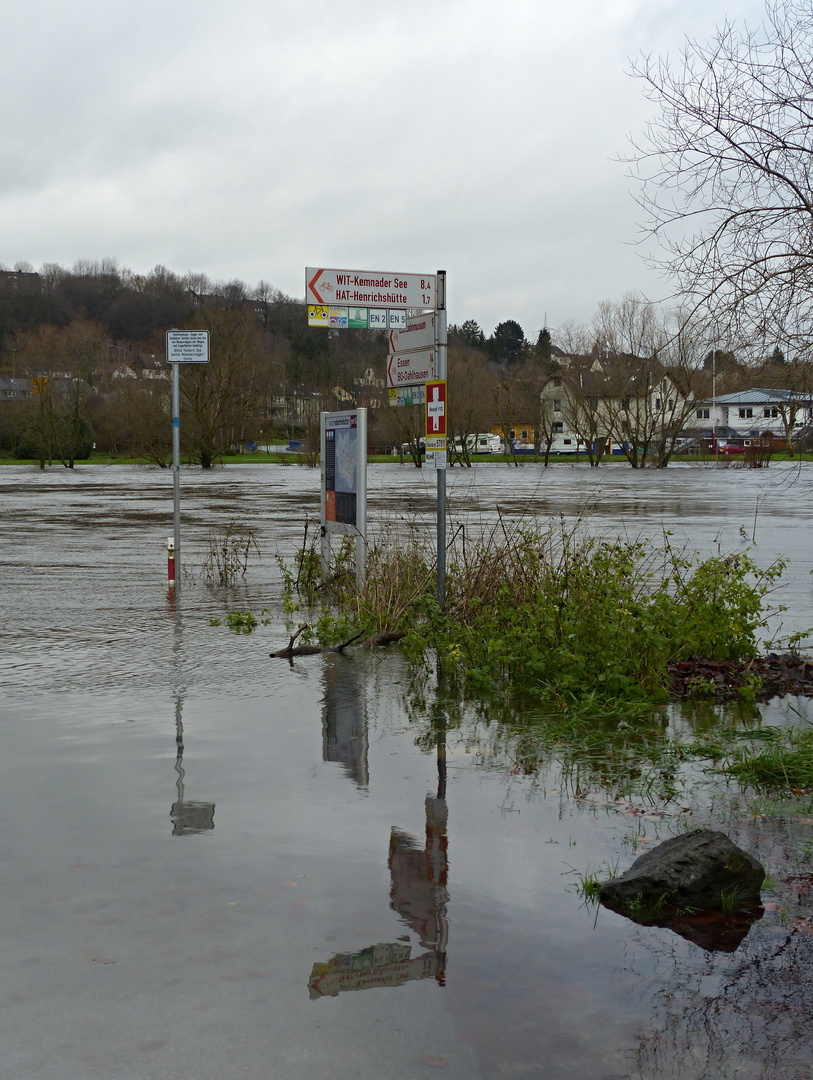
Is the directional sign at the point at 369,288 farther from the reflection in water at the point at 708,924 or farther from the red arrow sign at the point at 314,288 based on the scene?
the reflection in water at the point at 708,924

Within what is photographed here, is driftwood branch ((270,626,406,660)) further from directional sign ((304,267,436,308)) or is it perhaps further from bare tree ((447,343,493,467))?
bare tree ((447,343,493,467))

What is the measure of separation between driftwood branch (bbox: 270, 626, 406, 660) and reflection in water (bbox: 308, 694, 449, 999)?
13.6ft

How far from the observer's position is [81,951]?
12.6 feet

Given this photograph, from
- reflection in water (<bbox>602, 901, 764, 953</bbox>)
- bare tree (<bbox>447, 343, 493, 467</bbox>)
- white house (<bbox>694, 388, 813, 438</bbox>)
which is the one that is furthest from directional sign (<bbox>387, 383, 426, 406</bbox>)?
bare tree (<bbox>447, 343, 493, 467</bbox>)

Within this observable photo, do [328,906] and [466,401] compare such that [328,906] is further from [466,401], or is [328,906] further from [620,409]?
[466,401]

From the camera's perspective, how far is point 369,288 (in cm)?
973

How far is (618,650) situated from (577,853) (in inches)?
125

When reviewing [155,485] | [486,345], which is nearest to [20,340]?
[155,485]

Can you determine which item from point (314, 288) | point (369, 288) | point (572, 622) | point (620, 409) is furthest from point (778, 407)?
point (620, 409)

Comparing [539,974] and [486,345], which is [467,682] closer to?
[539,974]

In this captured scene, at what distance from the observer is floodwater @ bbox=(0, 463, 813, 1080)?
3277 millimetres

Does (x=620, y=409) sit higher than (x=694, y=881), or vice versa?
(x=620, y=409)

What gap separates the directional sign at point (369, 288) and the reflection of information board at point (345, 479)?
172cm

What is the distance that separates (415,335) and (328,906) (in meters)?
6.42
